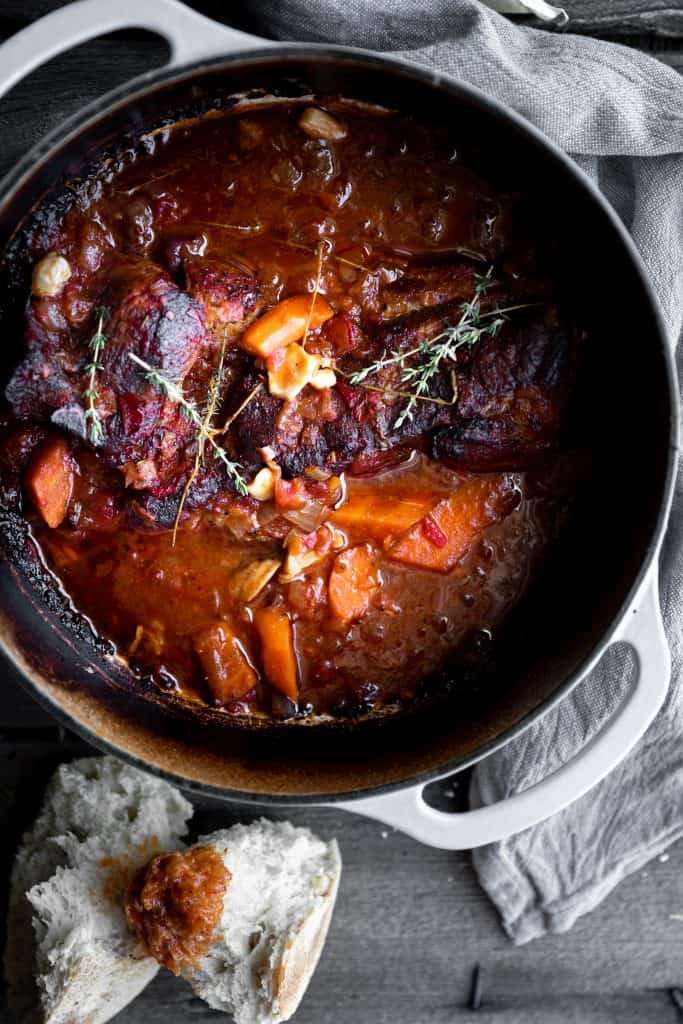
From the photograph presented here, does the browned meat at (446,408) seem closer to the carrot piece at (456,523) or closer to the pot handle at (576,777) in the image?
the carrot piece at (456,523)

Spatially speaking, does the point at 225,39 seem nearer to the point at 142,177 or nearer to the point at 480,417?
the point at 142,177

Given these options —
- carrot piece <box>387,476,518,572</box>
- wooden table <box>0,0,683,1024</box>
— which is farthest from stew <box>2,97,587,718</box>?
wooden table <box>0,0,683,1024</box>

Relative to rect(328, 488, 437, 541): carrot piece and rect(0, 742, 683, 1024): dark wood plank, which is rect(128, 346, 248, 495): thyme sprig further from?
rect(0, 742, 683, 1024): dark wood plank

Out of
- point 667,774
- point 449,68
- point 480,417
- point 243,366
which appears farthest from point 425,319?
point 667,774

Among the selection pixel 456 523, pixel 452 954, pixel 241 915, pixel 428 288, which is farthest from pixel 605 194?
pixel 452 954

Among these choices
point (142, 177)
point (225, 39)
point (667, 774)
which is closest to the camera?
point (225, 39)

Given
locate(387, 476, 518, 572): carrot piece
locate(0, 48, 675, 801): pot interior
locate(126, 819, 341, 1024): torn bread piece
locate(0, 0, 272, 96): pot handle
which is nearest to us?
locate(0, 0, 272, 96): pot handle
